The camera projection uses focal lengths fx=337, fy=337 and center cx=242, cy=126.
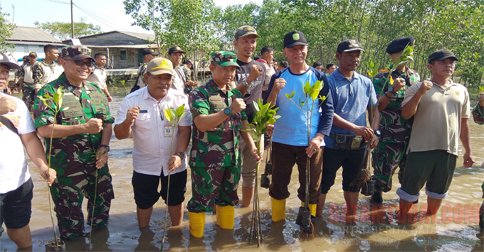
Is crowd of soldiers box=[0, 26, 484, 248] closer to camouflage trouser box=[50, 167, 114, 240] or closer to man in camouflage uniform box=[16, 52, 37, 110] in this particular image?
camouflage trouser box=[50, 167, 114, 240]

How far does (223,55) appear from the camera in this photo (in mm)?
3510

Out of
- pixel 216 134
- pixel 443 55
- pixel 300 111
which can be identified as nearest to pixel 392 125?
pixel 443 55

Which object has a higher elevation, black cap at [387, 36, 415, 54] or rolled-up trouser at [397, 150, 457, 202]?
black cap at [387, 36, 415, 54]

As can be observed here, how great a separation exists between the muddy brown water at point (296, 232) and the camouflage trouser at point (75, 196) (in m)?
0.19

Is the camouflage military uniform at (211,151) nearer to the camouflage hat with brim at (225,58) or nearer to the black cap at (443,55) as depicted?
the camouflage hat with brim at (225,58)

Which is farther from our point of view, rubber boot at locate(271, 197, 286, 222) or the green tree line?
the green tree line

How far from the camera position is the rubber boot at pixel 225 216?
398cm

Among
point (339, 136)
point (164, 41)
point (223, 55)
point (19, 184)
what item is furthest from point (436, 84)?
point (164, 41)

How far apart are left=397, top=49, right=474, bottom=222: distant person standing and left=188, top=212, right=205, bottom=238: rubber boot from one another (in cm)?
256

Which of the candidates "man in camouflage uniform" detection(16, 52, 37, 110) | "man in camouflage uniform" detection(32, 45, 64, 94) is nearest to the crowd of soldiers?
"man in camouflage uniform" detection(32, 45, 64, 94)

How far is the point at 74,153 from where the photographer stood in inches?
139

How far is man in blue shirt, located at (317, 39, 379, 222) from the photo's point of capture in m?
3.97

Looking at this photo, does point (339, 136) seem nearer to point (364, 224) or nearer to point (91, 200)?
point (364, 224)

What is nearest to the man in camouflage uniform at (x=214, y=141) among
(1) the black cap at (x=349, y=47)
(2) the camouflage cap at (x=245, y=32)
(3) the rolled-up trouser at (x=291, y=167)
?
(3) the rolled-up trouser at (x=291, y=167)
